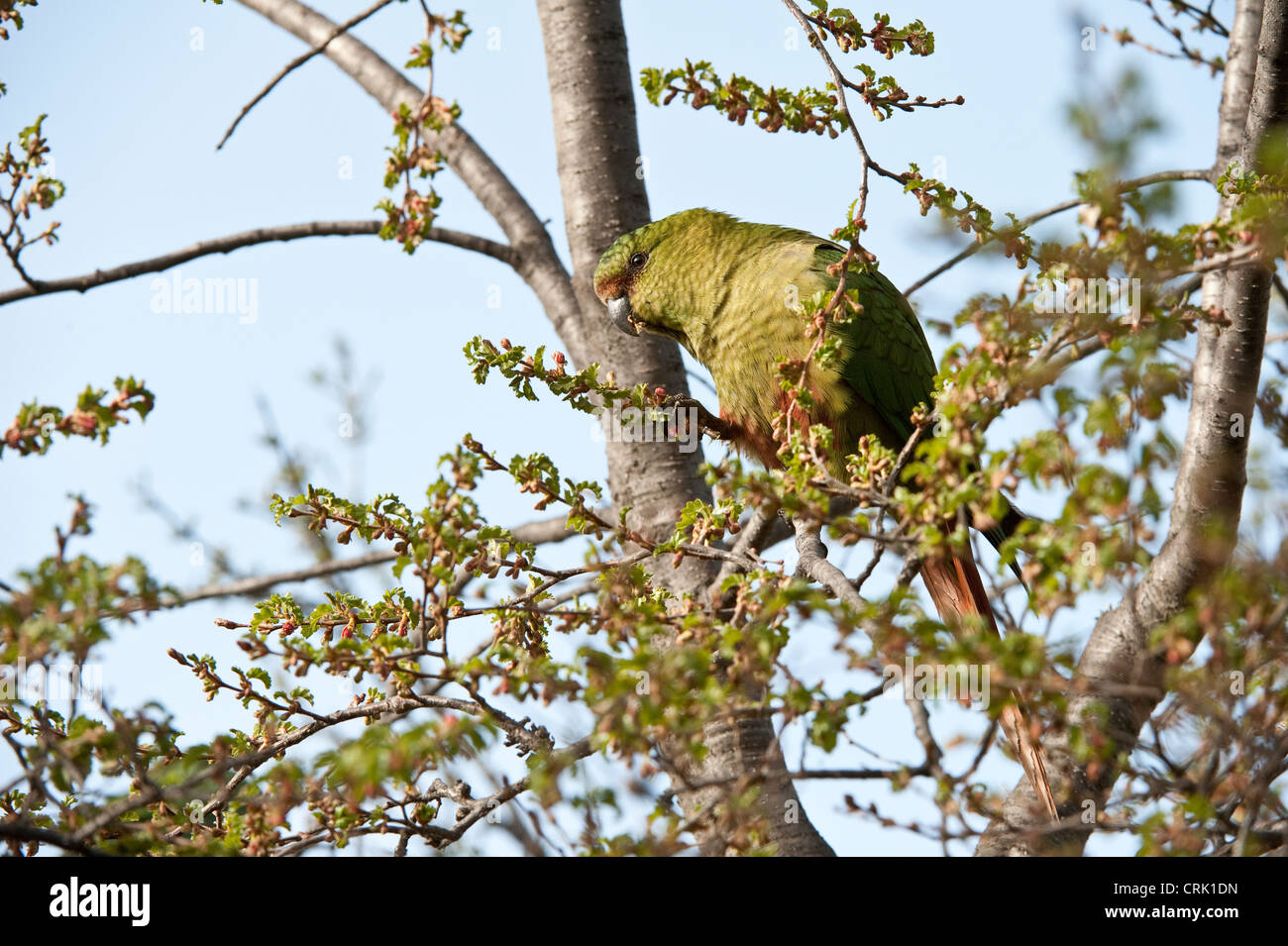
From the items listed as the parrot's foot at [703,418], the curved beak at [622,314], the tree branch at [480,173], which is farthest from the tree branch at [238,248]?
the parrot's foot at [703,418]

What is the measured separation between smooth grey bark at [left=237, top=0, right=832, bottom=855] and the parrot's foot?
0.16 metres

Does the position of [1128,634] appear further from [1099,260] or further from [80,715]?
[80,715]

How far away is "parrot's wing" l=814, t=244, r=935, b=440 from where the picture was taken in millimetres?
4023

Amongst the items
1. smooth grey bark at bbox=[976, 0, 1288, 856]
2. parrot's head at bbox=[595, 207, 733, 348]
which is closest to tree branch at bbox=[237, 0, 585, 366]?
parrot's head at bbox=[595, 207, 733, 348]

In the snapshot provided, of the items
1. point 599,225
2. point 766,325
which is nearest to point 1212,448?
point 766,325

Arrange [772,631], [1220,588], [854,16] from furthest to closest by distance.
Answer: [854,16] → [772,631] → [1220,588]

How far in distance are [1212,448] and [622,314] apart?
230cm

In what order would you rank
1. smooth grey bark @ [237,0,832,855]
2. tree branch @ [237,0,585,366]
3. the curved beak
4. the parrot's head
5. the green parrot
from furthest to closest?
tree branch @ [237,0,585,366] → the curved beak → the parrot's head → smooth grey bark @ [237,0,832,855] → the green parrot

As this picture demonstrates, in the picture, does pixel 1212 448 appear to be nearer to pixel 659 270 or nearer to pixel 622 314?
pixel 659 270

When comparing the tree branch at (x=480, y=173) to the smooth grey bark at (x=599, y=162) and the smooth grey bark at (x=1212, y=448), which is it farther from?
the smooth grey bark at (x=1212, y=448)

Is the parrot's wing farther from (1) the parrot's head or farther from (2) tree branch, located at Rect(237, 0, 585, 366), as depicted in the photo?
(2) tree branch, located at Rect(237, 0, 585, 366)
